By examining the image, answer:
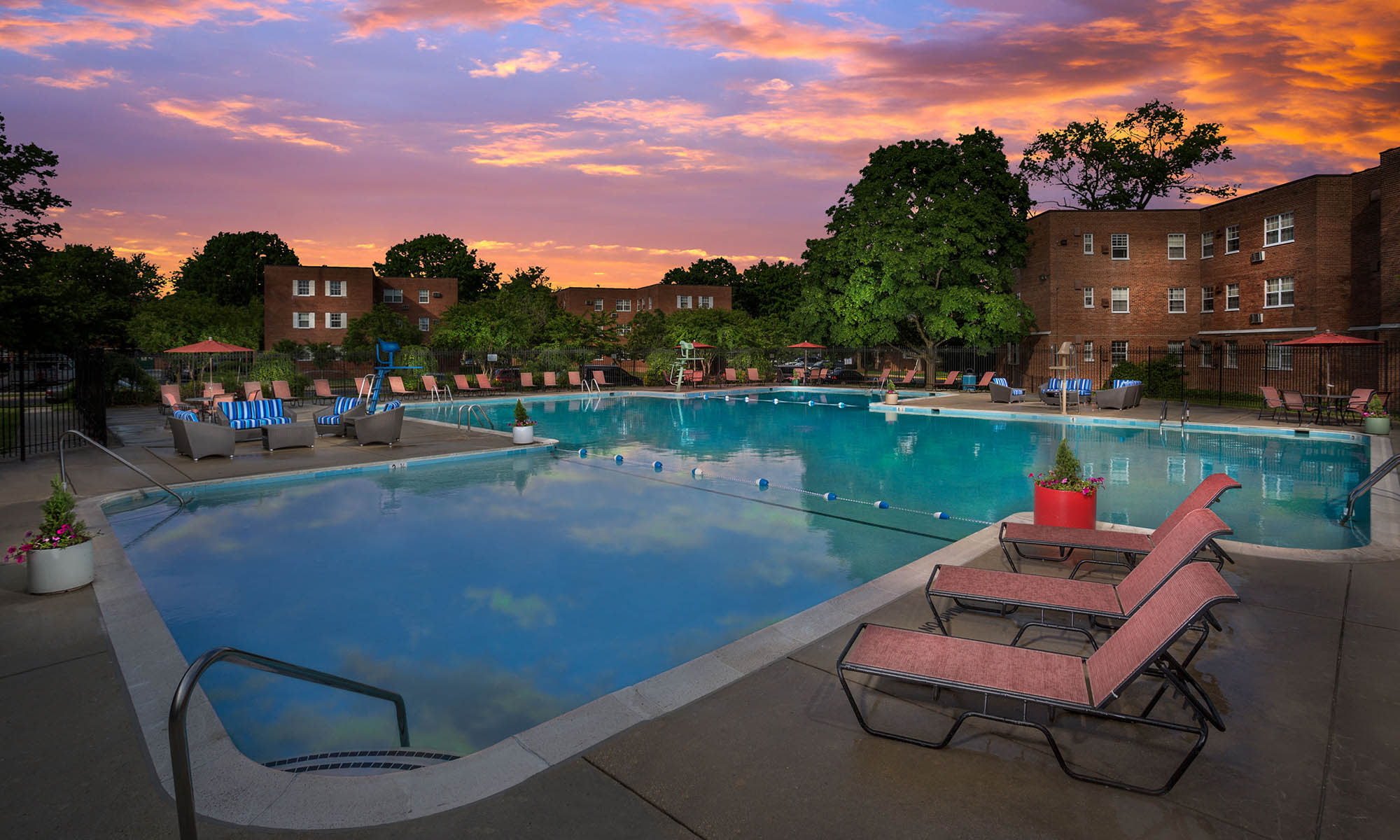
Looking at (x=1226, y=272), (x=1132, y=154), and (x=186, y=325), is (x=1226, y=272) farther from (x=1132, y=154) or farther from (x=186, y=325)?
(x=186, y=325)

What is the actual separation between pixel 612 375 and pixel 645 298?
33.5 metres

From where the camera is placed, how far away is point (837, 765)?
3.37 m

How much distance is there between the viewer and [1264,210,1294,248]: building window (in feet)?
100

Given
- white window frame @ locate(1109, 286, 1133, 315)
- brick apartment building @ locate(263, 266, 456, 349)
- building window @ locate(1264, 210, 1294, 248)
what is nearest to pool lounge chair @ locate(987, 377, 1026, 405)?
white window frame @ locate(1109, 286, 1133, 315)

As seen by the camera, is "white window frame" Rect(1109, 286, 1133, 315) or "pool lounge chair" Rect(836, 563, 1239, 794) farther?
"white window frame" Rect(1109, 286, 1133, 315)

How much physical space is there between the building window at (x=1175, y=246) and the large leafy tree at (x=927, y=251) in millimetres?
6362

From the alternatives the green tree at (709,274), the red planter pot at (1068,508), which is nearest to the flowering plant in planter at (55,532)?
the red planter pot at (1068,508)

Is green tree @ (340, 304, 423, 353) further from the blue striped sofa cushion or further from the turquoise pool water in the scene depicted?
the turquoise pool water

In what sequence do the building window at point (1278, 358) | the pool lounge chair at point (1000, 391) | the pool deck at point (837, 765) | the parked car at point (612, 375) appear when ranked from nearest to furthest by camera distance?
1. the pool deck at point (837, 765)
2. the pool lounge chair at point (1000, 391)
3. the building window at point (1278, 358)
4. the parked car at point (612, 375)

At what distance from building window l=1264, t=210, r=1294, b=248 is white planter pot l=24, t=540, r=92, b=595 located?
127 ft

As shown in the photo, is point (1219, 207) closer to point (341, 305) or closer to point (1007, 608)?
point (1007, 608)

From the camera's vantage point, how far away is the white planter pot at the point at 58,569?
19.7 feet

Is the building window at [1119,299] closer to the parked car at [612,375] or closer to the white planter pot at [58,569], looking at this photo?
the parked car at [612,375]

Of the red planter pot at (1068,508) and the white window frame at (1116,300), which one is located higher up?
the white window frame at (1116,300)
